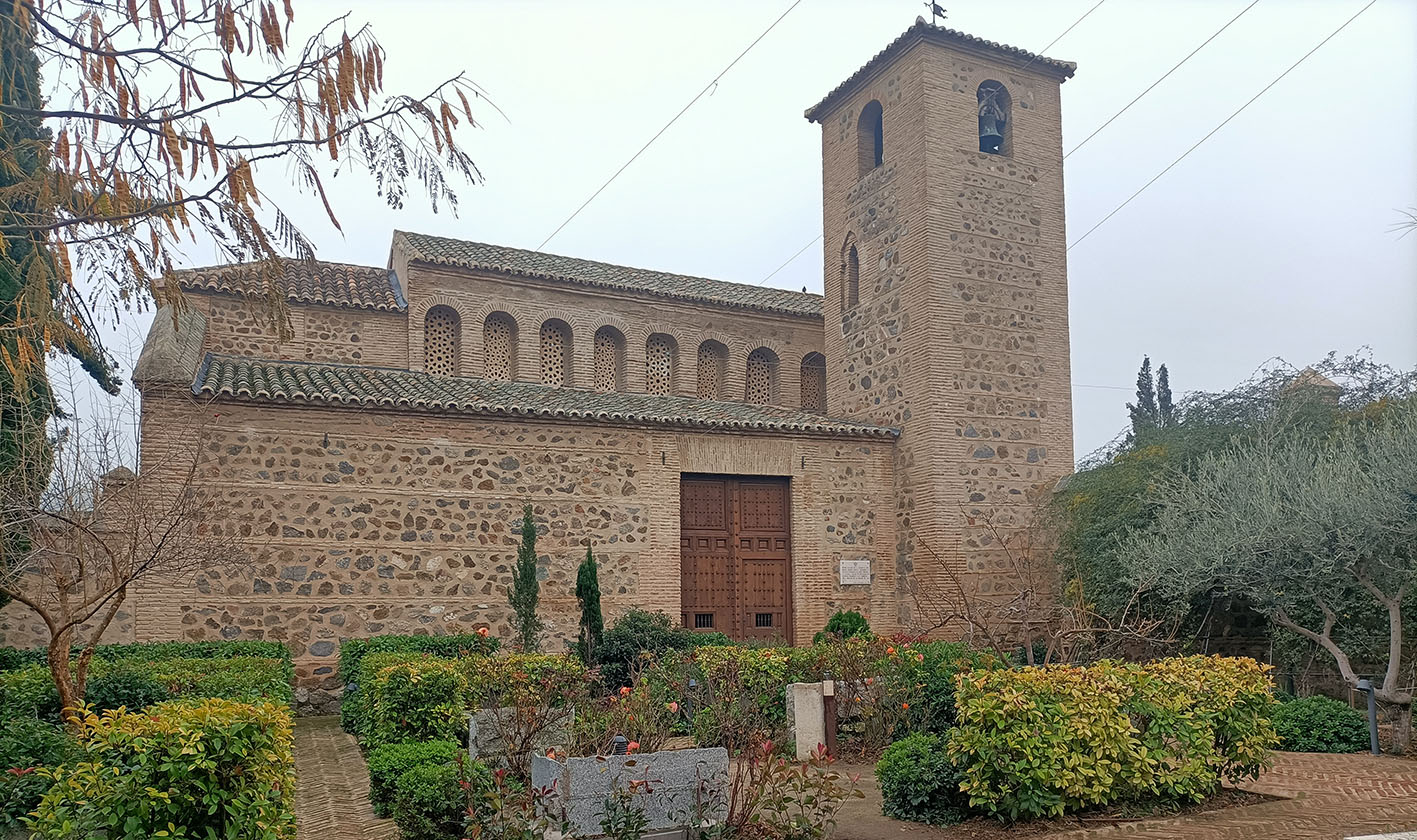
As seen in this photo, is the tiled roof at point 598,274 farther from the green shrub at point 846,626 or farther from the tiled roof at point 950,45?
the green shrub at point 846,626

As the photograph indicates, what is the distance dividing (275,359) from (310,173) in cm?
1297

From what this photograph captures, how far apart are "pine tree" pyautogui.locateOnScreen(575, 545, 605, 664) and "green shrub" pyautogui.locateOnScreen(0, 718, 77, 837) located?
21.1 ft

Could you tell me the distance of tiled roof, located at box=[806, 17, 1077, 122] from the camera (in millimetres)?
17328

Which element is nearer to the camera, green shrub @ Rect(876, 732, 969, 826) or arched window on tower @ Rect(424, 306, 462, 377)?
green shrub @ Rect(876, 732, 969, 826)

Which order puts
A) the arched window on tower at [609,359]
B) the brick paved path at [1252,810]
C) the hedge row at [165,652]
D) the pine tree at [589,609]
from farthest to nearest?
the arched window on tower at [609,359]
the pine tree at [589,609]
the hedge row at [165,652]
the brick paved path at [1252,810]

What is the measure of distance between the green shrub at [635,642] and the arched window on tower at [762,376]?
822 cm

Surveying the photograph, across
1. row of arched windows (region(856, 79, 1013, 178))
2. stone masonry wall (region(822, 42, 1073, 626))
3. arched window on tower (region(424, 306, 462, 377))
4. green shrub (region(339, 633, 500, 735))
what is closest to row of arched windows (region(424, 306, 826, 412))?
arched window on tower (region(424, 306, 462, 377))

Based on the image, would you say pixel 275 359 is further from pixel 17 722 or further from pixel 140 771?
pixel 140 771

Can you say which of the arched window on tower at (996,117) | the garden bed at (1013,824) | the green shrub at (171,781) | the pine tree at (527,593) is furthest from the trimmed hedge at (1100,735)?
the arched window on tower at (996,117)

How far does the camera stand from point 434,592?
14227 mm

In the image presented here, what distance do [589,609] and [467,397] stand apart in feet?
12.7

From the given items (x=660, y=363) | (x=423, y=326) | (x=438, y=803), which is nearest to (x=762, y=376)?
(x=660, y=363)

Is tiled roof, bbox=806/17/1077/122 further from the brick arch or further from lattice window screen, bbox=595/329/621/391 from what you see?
the brick arch

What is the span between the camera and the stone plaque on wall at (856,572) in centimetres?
1719
